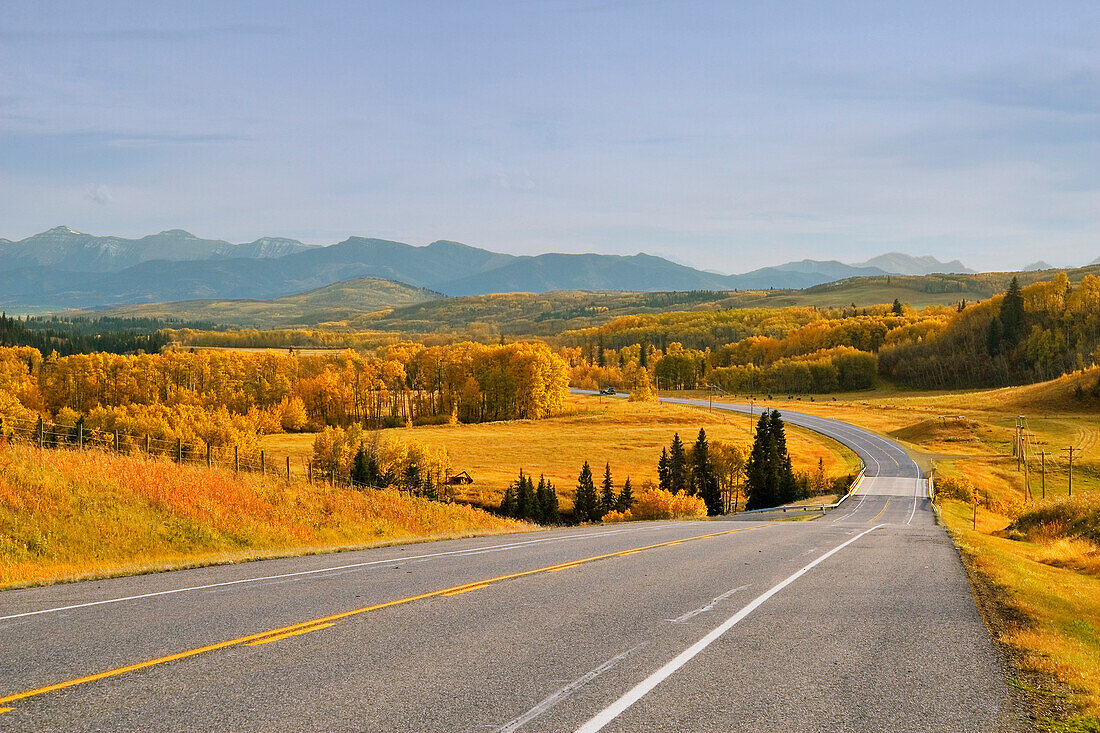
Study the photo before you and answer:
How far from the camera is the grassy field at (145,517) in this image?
17016 millimetres

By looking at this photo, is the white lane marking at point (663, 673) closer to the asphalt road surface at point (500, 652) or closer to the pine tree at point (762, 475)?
the asphalt road surface at point (500, 652)

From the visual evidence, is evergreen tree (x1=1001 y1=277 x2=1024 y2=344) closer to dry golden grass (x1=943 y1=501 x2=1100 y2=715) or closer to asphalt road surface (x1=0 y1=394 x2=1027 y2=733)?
dry golden grass (x1=943 y1=501 x2=1100 y2=715)

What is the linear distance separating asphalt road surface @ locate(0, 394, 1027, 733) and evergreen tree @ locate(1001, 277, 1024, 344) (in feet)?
656

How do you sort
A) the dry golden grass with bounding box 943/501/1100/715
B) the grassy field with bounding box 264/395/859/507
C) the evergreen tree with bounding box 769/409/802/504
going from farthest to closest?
the grassy field with bounding box 264/395/859/507 < the evergreen tree with bounding box 769/409/802/504 < the dry golden grass with bounding box 943/501/1100/715

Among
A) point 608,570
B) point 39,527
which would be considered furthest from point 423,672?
point 39,527

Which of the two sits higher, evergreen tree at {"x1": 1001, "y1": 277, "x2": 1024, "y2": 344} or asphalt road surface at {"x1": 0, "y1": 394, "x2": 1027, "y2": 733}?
evergreen tree at {"x1": 1001, "y1": 277, "x2": 1024, "y2": 344}

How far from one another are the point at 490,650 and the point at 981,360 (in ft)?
683

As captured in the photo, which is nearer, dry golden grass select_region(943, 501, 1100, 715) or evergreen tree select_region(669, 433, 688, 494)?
dry golden grass select_region(943, 501, 1100, 715)

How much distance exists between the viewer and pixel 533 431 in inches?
4906

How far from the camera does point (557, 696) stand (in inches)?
283

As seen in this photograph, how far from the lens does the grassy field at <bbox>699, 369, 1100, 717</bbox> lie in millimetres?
9492

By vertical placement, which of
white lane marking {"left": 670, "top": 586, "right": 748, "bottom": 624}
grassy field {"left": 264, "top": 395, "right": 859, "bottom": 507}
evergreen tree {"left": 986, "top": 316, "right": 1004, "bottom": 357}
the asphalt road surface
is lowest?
grassy field {"left": 264, "top": 395, "right": 859, "bottom": 507}

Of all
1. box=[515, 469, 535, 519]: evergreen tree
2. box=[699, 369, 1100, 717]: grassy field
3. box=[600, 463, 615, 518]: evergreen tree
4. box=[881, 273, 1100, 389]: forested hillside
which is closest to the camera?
box=[699, 369, 1100, 717]: grassy field

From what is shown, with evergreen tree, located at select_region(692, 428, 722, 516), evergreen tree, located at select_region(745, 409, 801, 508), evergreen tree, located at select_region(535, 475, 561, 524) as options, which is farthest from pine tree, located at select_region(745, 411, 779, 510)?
evergreen tree, located at select_region(535, 475, 561, 524)
